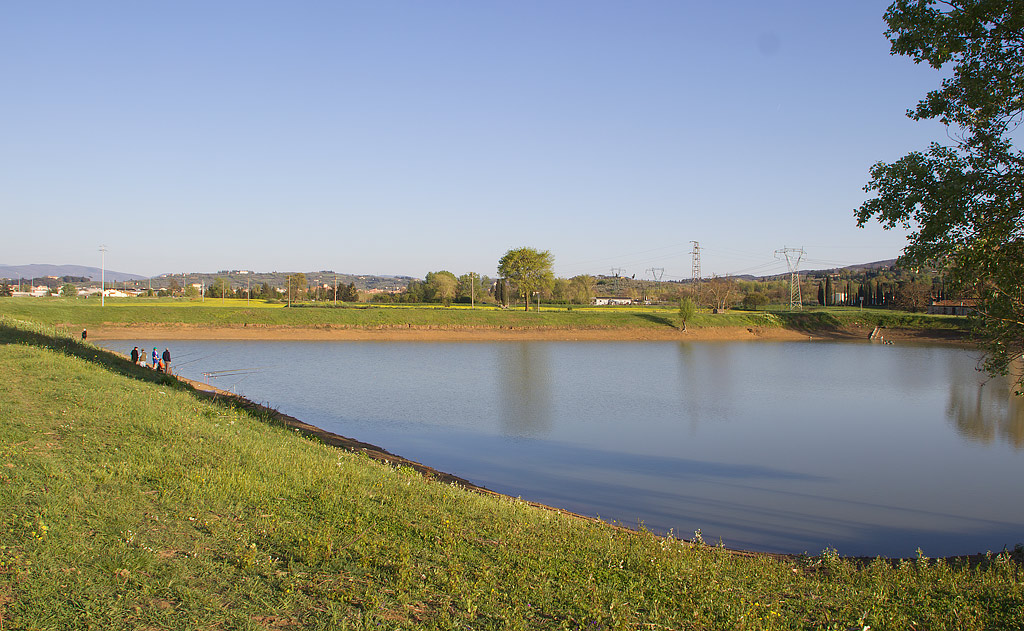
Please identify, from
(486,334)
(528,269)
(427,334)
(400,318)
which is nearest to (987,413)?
(486,334)

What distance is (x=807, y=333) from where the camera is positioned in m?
67.2

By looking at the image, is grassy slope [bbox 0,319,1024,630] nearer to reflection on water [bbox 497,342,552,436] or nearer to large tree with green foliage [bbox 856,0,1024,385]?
large tree with green foliage [bbox 856,0,1024,385]

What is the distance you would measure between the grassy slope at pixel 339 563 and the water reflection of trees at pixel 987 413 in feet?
42.2

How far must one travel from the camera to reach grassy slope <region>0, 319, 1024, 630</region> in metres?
5.19

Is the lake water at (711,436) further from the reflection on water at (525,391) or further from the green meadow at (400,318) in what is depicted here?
the green meadow at (400,318)

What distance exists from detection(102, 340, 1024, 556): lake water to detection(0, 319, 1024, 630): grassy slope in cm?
393

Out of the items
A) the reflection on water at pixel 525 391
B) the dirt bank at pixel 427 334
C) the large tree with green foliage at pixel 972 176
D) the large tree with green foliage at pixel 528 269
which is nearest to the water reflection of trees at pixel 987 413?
the large tree with green foliage at pixel 972 176

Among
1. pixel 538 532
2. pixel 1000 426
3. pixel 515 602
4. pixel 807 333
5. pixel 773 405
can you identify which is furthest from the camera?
pixel 807 333

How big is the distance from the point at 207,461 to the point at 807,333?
6794 centimetres

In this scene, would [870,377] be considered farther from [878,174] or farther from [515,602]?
[515,602]

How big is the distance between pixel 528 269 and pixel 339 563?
83615 mm

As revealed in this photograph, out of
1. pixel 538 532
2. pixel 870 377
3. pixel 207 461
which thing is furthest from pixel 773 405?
pixel 207 461

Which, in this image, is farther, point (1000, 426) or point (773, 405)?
point (773, 405)

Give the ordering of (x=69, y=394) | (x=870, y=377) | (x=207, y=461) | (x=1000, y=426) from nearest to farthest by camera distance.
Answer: (x=207, y=461)
(x=69, y=394)
(x=1000, y=426)
(x=870, y=377)
